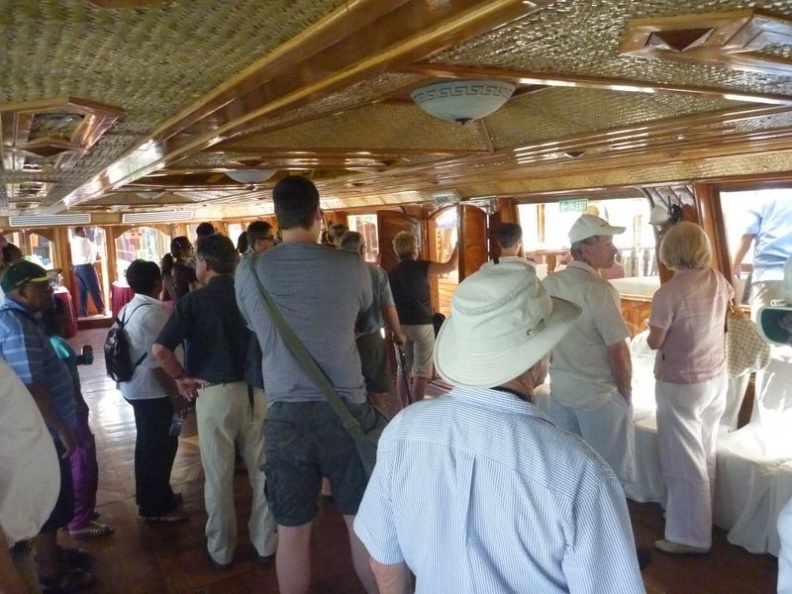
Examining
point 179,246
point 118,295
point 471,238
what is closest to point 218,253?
point 179,246

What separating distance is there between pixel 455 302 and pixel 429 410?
231 millimetres

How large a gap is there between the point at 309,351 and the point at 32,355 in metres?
1.22

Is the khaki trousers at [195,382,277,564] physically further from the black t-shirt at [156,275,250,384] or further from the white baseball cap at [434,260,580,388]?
the white baseball cap at [434,260,580,388]

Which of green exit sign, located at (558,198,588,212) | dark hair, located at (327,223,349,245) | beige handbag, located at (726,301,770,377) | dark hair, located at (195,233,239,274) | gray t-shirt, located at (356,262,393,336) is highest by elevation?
green exit sign, located at (558,198,588,212)

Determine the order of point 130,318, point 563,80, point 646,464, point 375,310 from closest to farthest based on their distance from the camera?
point 563,80
point 375,310
point 130,318
point 646,464

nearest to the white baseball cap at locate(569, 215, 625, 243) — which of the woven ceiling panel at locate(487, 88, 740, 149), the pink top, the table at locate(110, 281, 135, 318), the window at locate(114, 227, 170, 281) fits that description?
the pink top

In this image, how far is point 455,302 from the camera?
4.40ft

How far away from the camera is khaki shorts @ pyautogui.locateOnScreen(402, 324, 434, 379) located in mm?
5633

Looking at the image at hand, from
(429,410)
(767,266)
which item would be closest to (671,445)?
(767,266)

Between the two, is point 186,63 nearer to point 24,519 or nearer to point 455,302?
point 455,302

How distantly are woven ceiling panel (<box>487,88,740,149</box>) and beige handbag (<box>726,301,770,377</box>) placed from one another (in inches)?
69.8

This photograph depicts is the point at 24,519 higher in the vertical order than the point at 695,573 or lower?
higher

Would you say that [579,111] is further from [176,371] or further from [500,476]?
[176,371]

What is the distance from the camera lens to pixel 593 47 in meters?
1.35
